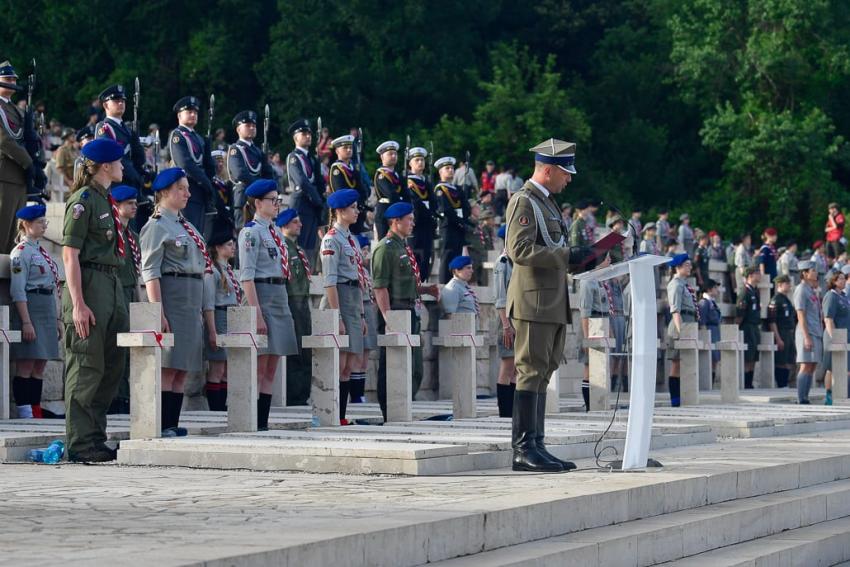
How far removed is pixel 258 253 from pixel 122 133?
337 centimetres

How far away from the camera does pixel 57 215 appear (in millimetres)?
15930

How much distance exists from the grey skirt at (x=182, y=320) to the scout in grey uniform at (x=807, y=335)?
10378mm

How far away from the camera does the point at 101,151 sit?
9859mm

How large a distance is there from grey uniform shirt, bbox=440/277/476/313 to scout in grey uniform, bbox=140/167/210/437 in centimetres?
501

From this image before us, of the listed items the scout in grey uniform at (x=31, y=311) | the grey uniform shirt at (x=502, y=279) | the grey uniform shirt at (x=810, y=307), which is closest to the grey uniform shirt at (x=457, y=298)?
the grey uniform shirt at (x=502, y=279)

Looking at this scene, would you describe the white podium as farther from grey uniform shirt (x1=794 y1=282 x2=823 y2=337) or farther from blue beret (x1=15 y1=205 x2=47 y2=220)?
grey uniform shirt (x1=794 y1=282 x2=823 y2=337)

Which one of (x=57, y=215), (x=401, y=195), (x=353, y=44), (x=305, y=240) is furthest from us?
(x=353, y=44)

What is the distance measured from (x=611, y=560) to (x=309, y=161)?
37.5 feet

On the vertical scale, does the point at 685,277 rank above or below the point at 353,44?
below

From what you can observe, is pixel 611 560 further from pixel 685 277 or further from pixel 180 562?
pixel 685 277

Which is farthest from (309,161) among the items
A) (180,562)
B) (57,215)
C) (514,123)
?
(514,123)

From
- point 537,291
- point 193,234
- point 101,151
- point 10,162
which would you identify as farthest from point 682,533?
point 10,162

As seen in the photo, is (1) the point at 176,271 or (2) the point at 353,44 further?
(2) the point at 353,44

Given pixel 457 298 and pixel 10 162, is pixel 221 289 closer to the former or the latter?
pixel 10 162
